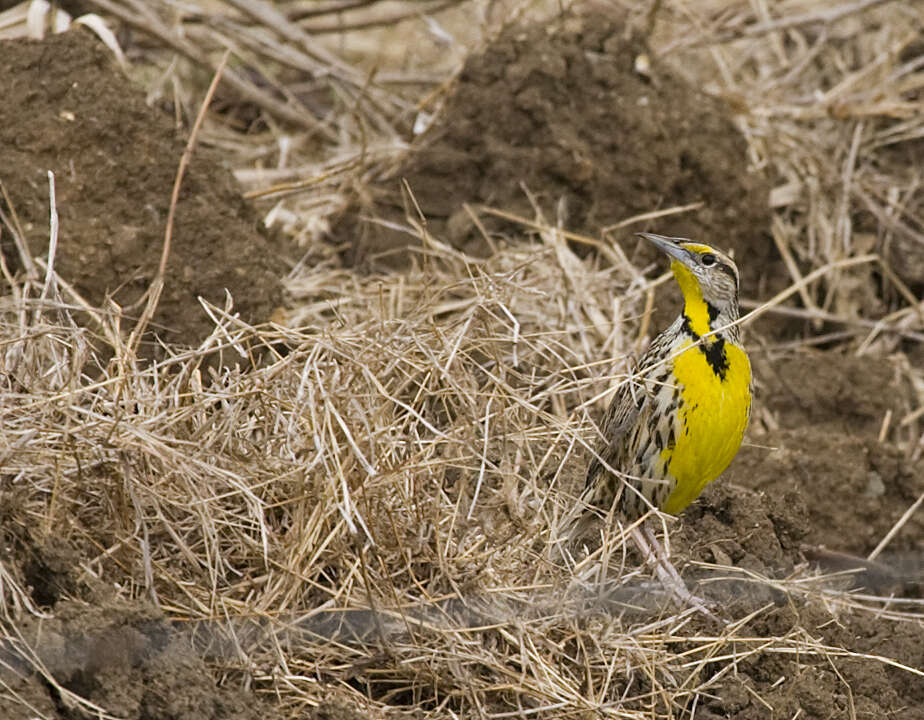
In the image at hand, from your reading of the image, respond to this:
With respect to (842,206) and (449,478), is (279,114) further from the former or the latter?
(449,478)

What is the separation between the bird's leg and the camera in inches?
174

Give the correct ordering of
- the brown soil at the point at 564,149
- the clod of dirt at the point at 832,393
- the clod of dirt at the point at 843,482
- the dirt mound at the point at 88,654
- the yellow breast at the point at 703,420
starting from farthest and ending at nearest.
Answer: the brown soil at the point at 564,149 < the clod of dirt at the point at 832,393 < the clod of dirt at the point at 843,482 < the yellow breast at the point at 703,420 < the dirt mound at the point at 88,654

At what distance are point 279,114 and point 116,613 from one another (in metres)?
5.18

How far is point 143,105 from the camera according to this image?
5.95 m

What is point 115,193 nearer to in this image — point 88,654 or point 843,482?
point 88,654

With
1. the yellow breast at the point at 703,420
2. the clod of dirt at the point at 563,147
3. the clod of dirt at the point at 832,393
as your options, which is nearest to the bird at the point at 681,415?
the yellow breast at the point at 703,420

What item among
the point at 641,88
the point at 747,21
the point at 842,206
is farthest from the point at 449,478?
the point at 747,21

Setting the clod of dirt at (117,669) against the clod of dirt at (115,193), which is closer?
the clod of dirt at (117,669)

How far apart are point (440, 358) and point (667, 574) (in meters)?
0.93

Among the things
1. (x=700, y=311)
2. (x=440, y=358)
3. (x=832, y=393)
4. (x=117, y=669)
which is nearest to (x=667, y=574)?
(x=440, y=358)

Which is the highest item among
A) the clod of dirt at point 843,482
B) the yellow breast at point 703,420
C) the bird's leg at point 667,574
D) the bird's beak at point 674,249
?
the bird's beak at point 674,249

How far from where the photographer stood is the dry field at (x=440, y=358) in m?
3.97

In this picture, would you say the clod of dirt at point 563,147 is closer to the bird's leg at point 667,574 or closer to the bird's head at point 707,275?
the bird's head at point 707,275

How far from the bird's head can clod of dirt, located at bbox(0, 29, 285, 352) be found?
161 cm
